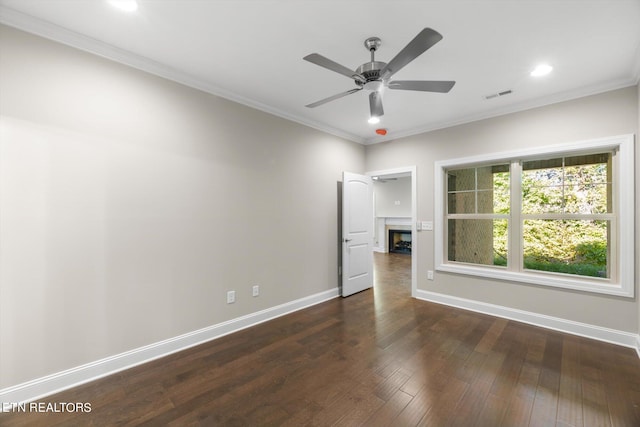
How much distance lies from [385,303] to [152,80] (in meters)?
3.87

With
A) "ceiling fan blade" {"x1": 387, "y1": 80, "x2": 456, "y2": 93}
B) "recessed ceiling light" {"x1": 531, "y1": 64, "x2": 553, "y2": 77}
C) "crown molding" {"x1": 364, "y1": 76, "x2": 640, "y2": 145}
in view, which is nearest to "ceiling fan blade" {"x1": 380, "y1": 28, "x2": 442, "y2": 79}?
"ceiling fan blade" {"x1": 387, "y1": 80, "x2": 456, "y2": 93}

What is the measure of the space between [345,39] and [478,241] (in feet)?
10.6

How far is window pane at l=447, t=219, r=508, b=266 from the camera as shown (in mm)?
3549

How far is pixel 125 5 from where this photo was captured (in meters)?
1.73

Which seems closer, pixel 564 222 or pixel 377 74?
pixel 377 74

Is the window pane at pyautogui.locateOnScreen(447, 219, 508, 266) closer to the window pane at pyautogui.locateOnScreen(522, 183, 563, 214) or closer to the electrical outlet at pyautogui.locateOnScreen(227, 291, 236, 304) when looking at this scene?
the window pane at pyautogui.locateOnScreen(522, 183, 563, 214)

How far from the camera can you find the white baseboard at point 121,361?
1847mm

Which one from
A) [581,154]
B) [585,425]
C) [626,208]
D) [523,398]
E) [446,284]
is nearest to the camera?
[585,425]

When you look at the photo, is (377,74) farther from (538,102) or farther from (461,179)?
(461,179)

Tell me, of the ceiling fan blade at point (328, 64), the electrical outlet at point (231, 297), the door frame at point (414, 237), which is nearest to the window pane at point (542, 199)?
the door frame at point (414, 237)

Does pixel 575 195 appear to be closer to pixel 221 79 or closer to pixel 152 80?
pixel 221 79

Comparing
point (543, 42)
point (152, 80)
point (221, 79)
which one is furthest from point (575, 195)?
point (152, 80)

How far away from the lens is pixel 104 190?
2162 mm

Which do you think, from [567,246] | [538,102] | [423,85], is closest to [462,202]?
[567,246]
